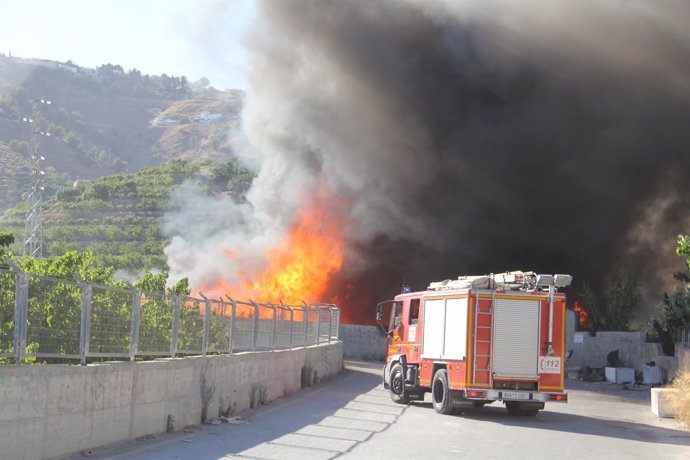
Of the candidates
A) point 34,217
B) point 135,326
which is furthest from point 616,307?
point 34,217

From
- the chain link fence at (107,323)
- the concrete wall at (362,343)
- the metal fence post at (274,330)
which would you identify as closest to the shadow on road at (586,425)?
the metal fence post at (274,330)

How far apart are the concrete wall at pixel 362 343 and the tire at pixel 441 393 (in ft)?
80.8

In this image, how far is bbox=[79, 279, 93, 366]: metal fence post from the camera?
11969 millimetres

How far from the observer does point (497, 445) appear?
1522 cm

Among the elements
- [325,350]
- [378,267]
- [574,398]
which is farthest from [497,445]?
[378,267]

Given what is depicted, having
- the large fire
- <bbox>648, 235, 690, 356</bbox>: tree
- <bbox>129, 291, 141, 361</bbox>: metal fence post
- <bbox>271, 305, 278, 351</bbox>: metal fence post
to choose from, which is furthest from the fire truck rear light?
the large fire

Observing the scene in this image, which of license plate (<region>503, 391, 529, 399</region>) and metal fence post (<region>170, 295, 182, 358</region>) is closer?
metal fence post (<region>170, 295, 182, 358</region>)

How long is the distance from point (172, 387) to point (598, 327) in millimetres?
32148

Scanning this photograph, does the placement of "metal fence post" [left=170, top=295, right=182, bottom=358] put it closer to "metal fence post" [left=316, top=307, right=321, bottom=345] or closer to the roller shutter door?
the roller shutter door

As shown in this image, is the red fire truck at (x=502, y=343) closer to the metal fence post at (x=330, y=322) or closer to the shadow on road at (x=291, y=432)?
the shadow on road at (x=291, y=432)

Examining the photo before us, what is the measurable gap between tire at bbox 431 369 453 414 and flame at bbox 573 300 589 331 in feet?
86.9

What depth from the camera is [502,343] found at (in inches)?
802

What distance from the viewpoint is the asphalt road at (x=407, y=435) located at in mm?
13109

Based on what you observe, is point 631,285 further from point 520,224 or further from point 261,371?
point 261,371
